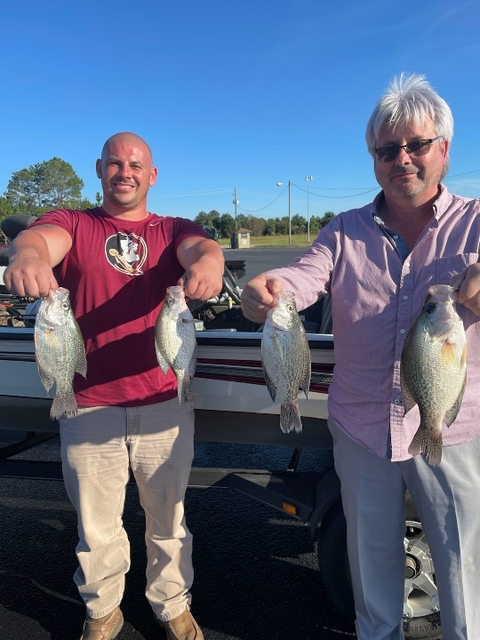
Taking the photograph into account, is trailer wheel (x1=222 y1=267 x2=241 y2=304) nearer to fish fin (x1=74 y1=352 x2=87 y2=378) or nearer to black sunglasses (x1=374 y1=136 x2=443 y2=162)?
fish fin (x1=74 y1=352 x2=87 y2=378)

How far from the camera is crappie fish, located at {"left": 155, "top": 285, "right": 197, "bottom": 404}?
82.5 inches

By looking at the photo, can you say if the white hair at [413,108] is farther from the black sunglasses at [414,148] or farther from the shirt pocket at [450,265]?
the shirt pocket at [450,265]

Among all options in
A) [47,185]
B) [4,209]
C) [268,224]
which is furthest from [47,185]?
[268,224]

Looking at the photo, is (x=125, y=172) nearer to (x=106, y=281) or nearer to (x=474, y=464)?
(x=106, y=281)

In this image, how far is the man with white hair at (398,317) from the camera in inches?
76.0

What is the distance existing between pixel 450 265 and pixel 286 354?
0.73m

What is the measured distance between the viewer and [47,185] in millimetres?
65375

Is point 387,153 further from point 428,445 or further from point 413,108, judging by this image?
point 428,445

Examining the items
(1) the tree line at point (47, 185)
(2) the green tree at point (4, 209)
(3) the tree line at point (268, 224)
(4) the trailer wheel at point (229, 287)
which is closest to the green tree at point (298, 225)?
(3) the tree line at point (268, 224)

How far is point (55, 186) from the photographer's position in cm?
6600

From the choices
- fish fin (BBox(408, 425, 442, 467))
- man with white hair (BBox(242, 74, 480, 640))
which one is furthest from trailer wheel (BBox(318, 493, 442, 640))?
fish fin (BBox(408, 425, 442, 467))

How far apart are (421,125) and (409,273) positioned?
0.58 metres

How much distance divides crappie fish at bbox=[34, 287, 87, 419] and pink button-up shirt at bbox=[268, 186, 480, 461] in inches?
35.9

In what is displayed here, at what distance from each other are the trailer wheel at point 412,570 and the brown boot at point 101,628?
121 centimetres
